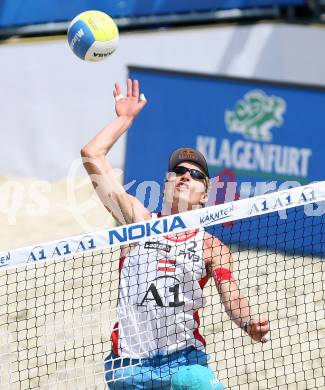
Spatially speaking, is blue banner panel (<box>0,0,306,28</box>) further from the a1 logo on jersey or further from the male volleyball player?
the a1 logo on jersey

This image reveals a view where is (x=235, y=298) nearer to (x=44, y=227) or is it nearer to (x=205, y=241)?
(x=205, y=241)

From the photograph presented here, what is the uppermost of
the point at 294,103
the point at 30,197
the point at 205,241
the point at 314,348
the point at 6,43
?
the point at 6,43

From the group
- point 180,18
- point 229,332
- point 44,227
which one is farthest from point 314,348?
point 180,18

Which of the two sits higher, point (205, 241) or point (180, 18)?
point (180, 18)

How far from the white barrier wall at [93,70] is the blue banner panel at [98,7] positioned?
0.50 metres

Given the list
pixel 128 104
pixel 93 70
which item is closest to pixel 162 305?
pixel 128 104

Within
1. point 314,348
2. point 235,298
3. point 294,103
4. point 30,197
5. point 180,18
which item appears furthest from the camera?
point 180,18

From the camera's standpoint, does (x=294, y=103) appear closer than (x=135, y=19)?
Yes

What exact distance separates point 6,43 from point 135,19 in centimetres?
163

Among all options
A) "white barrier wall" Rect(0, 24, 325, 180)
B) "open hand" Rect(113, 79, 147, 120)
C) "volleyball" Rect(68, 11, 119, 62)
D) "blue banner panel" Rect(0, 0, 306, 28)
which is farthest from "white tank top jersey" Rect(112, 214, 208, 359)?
"blue banner panel" Rect(0, 0, 306, 28)

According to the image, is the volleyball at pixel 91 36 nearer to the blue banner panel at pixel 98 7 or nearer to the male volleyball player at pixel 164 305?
the male volleyball player at pixel 164 305

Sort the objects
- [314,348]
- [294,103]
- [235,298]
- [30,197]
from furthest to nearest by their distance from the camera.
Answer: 1. [30,197]
2. [294,103]
3. [314,348]
4. [235,298]

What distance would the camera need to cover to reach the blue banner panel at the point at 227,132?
10445 mm

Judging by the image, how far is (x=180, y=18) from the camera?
12.9m
